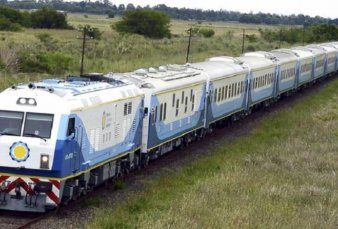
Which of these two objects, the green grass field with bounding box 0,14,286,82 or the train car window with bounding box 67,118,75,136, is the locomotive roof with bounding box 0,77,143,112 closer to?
the train car window with bounding box 67,118,75,136

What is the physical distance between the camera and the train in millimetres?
15297

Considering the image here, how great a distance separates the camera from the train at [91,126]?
50.2 ft

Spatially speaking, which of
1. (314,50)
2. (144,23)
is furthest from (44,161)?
(144,23)

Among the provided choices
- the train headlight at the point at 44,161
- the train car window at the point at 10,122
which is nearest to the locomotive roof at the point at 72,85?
the train car window at the point at 10,122

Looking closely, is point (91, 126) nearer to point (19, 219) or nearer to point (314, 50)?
point (19, 219)

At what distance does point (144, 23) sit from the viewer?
101750mm

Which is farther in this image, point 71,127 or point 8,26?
point 8,26

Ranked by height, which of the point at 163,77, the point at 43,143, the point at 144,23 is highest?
the point at 144,23

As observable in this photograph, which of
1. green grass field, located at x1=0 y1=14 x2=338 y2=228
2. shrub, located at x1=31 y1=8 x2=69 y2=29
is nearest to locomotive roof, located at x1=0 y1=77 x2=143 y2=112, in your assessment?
green grass field, located at x1=0 y1=14 x2=338 y2=228

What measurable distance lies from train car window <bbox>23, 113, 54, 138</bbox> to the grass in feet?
7.07

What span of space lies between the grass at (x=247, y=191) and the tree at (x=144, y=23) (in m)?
72.3

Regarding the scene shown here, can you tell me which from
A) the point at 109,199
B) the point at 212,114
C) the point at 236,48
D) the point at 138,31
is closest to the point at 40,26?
the point at 138,31

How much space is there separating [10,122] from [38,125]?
643mm

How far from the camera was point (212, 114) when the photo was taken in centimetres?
2956
